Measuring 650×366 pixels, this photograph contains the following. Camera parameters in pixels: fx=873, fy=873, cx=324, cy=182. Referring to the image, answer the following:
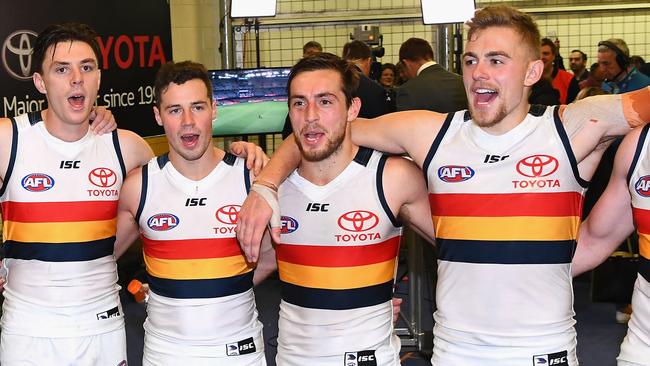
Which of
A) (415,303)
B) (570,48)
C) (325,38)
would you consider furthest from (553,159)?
(570,48)

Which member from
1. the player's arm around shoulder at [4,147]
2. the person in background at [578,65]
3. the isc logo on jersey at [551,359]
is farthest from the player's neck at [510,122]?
the person in background at [578,65]

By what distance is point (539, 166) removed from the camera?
2850 millimetres

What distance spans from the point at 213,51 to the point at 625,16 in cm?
529

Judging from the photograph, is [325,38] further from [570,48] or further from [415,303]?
[415,303]

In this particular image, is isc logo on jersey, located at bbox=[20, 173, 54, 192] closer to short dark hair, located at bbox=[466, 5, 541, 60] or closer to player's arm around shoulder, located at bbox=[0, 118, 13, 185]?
player's arm around shoulder, located at bbox=[0, 118, 13, 185]

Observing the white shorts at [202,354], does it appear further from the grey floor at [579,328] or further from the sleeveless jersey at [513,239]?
the grey floor at [579,328]

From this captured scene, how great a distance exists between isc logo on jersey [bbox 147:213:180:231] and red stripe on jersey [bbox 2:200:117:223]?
282 mm

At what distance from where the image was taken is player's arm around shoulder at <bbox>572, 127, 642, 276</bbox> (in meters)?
2.82

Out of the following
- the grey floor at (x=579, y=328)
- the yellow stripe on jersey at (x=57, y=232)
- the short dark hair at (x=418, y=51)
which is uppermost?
the short dark hair at (x=418, y=51)

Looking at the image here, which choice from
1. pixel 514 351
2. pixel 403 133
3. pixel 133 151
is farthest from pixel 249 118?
pixel 514 351

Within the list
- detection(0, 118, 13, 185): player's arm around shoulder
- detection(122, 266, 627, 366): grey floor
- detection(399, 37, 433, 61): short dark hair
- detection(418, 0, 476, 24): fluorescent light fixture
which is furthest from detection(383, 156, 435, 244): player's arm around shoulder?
detection(399, 37, 433, 61): short dark hair

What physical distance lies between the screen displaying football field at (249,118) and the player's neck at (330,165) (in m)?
3.60

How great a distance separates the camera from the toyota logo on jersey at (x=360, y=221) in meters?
3.04

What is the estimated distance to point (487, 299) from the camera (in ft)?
9.32
